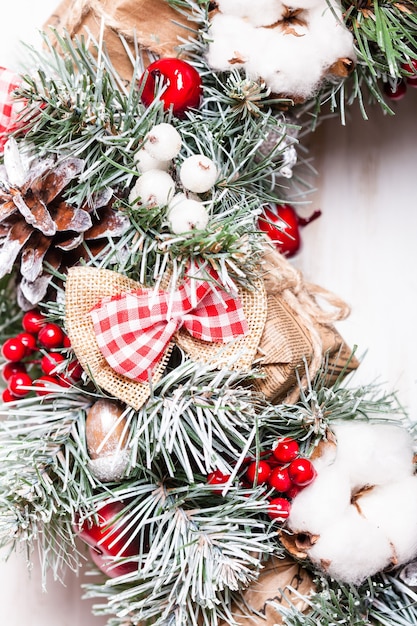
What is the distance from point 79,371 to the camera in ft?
2.58

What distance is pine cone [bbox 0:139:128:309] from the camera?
0.74 metres

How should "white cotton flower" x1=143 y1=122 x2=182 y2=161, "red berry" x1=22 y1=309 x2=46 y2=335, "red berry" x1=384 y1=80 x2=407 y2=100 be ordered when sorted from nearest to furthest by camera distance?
"white cotton flower" x1=143 y1=122 x2=182 y2=161
"red berry" x1=22 y1=309 x2=46 y2=335
"red berry" x1=384 y1=80 x2=407 y2=100

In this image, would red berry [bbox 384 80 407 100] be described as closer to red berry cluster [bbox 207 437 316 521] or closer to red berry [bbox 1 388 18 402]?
red berry cluster [bbox 207 437 316 521]

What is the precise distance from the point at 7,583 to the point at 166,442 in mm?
456

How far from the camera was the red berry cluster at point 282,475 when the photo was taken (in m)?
0.74

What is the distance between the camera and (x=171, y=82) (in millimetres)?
764

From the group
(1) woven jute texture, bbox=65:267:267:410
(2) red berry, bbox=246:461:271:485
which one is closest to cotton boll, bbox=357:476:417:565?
(2) red berry, bbox=246:461:271:485

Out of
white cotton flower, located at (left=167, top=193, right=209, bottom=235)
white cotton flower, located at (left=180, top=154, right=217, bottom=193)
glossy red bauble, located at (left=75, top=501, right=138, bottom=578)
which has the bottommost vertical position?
glossy red bauble, located at (left=75, top=501, right=138, bottom=578)

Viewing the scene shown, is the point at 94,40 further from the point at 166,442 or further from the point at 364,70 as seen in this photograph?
the point at 166,442

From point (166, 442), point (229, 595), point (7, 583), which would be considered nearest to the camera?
point (166, 442)

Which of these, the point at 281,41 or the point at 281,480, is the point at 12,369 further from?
the point at 281,41

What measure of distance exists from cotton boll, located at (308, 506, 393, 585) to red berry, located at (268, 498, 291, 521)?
4 cm

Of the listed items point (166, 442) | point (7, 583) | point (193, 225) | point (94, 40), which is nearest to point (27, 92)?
point (94, 40)

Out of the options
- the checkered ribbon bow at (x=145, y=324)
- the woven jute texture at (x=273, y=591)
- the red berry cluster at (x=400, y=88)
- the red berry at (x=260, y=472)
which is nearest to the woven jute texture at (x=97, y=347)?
the checkered ribbon bow at (x=145, y=324)
